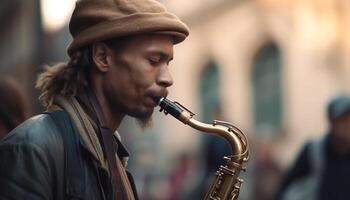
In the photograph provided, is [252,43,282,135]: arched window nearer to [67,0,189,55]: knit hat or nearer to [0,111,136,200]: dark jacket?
[67,0,189,55]: knit hat

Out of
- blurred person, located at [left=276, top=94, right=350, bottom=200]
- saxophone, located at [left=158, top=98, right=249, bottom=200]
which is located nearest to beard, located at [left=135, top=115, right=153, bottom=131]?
saxophone, located at [left=158, top=98, right=249, bottom=200]

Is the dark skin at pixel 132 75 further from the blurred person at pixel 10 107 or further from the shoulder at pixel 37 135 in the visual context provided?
the blurred person at pixel 10 107

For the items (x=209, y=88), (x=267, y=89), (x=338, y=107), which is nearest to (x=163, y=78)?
(x=338, y=107)

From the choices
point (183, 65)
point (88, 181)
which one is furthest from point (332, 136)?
point (183, 65)

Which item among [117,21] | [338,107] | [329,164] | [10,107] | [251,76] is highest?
[251,76]

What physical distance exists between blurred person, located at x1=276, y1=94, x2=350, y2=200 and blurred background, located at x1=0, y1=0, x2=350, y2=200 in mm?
5425

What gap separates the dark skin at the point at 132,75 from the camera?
4016 mm

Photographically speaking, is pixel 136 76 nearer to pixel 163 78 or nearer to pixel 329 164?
pixel 163 78

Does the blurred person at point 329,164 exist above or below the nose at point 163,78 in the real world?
above

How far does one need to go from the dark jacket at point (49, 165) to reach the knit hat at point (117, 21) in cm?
31

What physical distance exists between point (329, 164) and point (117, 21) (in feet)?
15.6

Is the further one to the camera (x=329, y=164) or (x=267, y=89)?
(x=267, y=89)

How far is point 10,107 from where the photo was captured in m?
5.41

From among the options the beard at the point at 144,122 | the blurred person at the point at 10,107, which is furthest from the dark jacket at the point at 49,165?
the blurred person at the point at 10,107
